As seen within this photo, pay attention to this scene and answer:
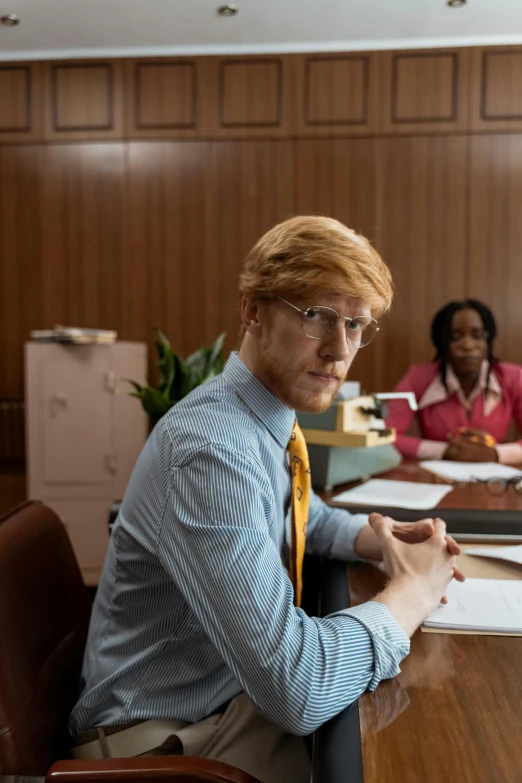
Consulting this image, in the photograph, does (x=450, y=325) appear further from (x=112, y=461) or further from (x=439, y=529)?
(x=439, y=529)

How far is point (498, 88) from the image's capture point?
13.2 ft

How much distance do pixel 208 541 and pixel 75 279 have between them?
151 inches

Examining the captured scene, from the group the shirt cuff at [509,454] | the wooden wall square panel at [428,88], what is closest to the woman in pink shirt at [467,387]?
the shirt cuff at [509,454]

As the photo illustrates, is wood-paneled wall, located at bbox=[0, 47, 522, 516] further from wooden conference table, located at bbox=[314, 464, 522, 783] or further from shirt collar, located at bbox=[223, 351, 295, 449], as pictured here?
wooden conference table, located at bbox=[314, 464, 522, 783]

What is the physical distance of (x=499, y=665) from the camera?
0.88 meters

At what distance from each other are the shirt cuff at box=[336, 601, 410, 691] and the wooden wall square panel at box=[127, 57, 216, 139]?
3884mm

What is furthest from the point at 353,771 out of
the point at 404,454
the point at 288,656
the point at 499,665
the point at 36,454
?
the point at 36,454

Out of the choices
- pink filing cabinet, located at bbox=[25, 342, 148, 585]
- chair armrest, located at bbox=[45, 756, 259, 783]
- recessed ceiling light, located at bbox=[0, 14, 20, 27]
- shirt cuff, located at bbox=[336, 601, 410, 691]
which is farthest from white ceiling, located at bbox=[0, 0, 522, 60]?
chair armrest, located at bbox=[45, 756, 259, 783]

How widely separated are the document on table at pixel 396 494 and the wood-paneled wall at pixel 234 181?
2.46 m

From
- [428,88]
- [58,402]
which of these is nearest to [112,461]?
[58,402]

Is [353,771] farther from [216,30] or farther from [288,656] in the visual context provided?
[216,30]

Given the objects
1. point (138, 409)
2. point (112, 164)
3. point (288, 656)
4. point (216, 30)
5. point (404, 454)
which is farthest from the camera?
point (112, 164)

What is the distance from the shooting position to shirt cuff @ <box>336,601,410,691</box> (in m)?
0.85

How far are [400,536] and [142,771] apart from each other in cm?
60
